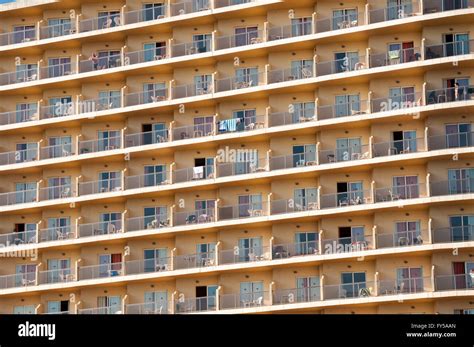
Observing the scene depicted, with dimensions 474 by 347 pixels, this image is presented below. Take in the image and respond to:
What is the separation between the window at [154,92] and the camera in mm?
136125

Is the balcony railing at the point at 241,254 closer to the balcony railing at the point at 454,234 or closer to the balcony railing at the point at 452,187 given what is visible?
the balcony railing at the point at 454,234

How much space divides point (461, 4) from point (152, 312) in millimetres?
30514

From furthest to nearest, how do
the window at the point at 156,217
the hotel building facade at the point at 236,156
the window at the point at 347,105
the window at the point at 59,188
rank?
1. the window at the point at 59,188
2. the window at the point at 156,217
3. the window at the point at 347,105
4. the hotel building facade at the point at 236,156

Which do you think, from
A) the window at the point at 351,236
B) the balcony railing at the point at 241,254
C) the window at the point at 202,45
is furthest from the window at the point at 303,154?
the window at the point at 202,45

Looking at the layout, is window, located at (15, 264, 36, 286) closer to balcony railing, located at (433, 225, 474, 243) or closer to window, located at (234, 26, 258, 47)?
window, located at (234, 26, 258, 47)

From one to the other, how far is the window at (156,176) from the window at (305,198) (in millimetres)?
10067

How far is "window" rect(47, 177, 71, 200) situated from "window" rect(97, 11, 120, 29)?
11.7 meters

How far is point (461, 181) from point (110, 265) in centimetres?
2638

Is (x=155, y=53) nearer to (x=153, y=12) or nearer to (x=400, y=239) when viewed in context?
(x=153, y=12)

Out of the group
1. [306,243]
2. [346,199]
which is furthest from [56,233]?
[346,199]

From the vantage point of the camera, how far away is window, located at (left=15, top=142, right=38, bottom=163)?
13912 centimetres

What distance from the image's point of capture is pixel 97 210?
5364 inches
